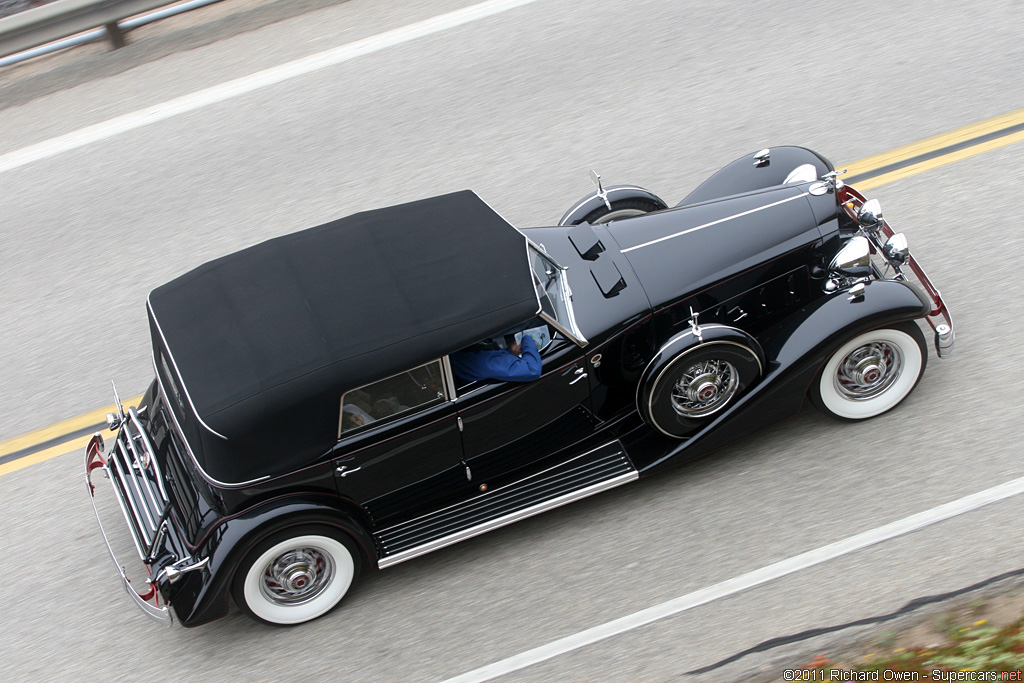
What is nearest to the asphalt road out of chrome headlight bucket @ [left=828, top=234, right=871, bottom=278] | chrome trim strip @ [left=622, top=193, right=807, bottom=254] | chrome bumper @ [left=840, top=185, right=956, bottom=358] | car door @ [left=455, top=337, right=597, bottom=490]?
chrome bumper @ [left=840, top=185, right=956, bottom=358]

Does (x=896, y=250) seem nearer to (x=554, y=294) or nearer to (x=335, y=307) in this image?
(x=554, y=294)

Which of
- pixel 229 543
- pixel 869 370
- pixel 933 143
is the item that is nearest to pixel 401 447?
pixel 229 543

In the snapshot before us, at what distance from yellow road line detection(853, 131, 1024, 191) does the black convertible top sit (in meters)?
3.60

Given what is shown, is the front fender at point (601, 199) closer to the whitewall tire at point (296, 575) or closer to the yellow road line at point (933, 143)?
the yellow road line at point (933, 143)

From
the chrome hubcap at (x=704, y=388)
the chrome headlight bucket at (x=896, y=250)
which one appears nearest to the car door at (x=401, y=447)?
the chrome hubcap at (x=704, y=388)

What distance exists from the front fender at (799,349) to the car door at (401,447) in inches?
47.2

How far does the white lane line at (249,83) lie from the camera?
9.51 metres

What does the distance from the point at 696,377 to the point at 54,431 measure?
4.55 metres

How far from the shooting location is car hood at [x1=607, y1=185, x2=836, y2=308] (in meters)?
5.67

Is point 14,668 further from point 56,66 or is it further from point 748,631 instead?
point 56,66

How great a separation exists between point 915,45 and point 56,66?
359 inches

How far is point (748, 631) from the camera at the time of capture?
197 inches

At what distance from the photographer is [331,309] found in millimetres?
5012

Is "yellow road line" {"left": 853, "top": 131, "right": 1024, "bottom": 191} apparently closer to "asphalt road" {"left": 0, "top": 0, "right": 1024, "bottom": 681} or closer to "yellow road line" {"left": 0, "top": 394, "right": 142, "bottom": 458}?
"asphalt road" {"left": 0, "top": 0, "right": 1024, "bottom": 681}
